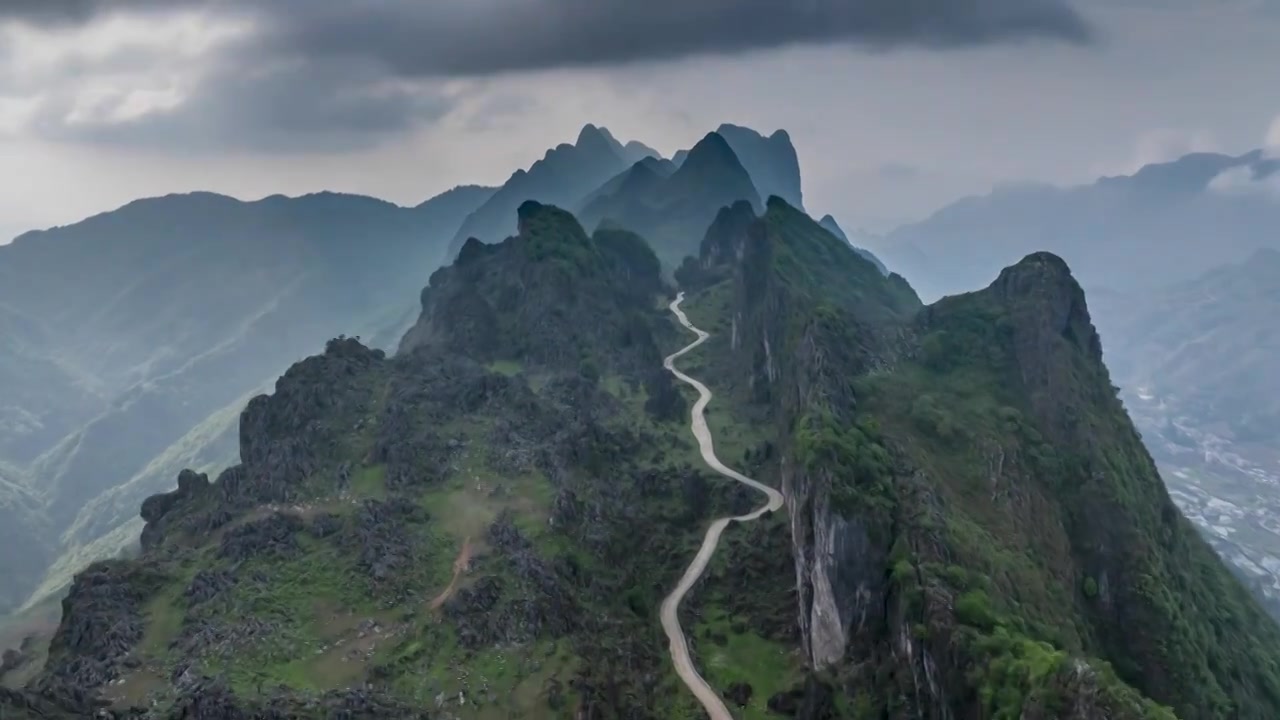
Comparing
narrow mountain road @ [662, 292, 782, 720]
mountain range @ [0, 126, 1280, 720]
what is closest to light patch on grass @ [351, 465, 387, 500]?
mountain range @ [0, 126, 1280, 720]

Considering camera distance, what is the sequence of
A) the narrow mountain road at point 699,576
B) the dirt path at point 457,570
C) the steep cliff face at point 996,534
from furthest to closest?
the dirt path at point 457,570 → the narrow mountain road at point 699,576 → the steep cliff face at point 996,534

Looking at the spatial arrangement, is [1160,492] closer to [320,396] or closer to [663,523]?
[663,523]

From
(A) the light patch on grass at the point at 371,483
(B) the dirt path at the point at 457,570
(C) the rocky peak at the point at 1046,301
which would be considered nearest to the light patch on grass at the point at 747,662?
(B) the dirt path at the point at 457,570

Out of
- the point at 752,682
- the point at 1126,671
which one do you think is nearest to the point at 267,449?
the point at 752,682

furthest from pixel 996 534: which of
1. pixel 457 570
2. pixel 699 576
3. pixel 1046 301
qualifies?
pixel 457 570

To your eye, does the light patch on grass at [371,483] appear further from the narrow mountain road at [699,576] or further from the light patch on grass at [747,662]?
the light patch on grass at [747,662]

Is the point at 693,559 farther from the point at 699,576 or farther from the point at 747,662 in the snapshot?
the point at 747,662
